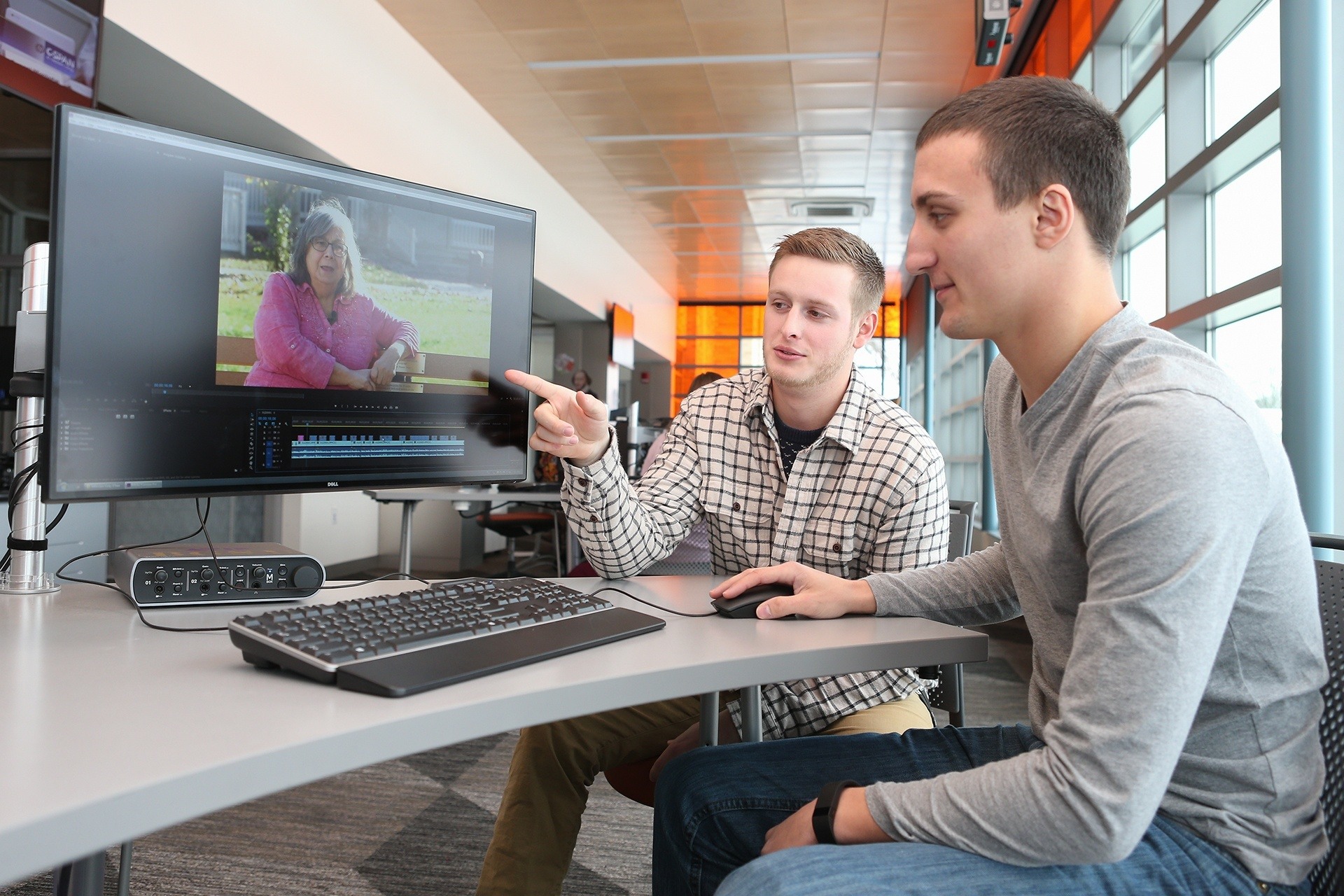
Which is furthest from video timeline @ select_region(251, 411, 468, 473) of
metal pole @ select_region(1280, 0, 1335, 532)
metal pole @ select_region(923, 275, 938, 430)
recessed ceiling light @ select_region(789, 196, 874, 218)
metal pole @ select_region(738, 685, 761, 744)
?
metal pole @ select_region(923, 275, 938, 430)

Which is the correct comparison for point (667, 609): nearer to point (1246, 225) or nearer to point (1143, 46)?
point (1246, 225)

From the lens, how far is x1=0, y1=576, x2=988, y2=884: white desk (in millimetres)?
522

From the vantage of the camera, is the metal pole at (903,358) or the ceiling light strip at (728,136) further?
the metal pole at (903,358)

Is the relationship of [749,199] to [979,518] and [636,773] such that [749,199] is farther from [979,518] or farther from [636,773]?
[636,773]

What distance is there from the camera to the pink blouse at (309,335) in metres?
1.12

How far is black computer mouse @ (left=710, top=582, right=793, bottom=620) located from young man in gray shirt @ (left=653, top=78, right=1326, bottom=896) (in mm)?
177

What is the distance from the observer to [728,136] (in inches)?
280

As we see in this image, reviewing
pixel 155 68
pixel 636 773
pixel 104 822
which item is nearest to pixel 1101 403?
pixel 104 822

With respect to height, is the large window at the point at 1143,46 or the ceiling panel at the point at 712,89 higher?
the ceiling panel at the point at 712,89

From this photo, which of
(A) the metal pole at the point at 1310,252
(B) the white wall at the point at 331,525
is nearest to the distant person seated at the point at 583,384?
(A) the metal pole at the point at 1310,252

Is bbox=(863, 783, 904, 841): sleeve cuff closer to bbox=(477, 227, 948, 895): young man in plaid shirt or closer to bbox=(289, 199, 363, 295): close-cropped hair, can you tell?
bbox=(477, 227, 948, 895): young man in plaid shirt

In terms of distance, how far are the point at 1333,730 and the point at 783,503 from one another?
0.83 m

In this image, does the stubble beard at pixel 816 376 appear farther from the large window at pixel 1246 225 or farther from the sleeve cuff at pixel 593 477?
the large window at pixel 1246 225

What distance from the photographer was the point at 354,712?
68 centimetres
